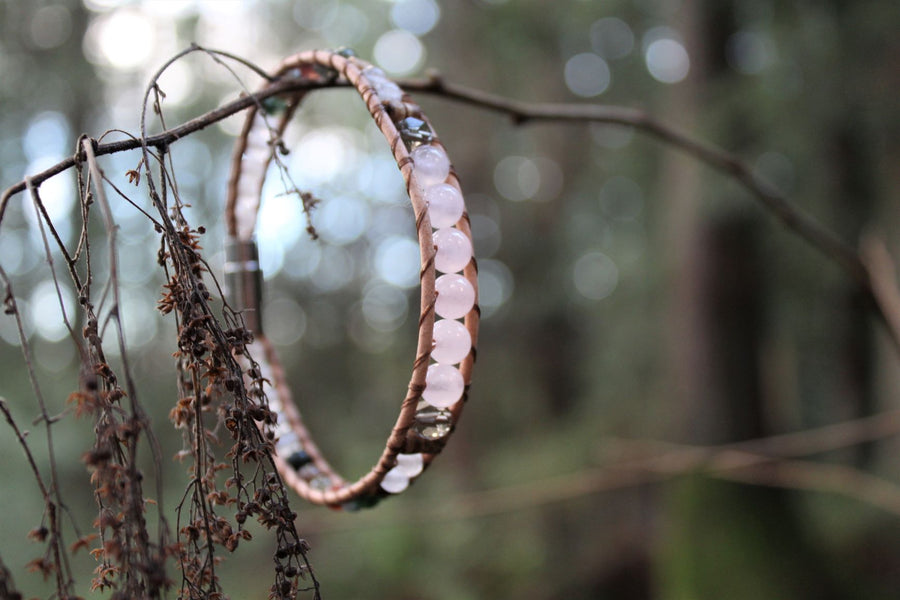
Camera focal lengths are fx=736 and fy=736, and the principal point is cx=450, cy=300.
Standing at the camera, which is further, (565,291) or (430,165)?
(565,291)

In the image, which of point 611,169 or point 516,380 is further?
point 516,380

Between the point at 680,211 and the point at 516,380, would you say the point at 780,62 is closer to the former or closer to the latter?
the point at 680,211

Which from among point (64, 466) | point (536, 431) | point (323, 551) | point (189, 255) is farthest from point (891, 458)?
point (189, 255)

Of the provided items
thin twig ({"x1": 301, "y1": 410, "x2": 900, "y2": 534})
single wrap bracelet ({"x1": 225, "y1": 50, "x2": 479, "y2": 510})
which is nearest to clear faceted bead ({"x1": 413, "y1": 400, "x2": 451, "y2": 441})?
single wrap bracelet ({"x1": 225, "y1": 50, "x2": 479, "y2": 510})

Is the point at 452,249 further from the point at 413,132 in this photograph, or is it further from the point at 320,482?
the point at 320,482

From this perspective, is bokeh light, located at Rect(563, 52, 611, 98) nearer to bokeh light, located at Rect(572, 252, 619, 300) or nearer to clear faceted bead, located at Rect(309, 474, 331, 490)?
bokeh light, located at Rect(572, 252, 619, 300)

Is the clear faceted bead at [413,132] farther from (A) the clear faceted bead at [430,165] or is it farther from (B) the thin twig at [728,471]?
(B) the thin twig at [728,471]

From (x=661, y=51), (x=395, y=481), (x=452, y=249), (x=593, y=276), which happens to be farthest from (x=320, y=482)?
(x=593, y=276)
